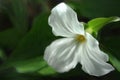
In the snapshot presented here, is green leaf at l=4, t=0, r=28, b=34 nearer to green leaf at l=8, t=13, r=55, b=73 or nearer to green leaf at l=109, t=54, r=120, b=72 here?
green leaf at l=8, t=13, r=55, b=73

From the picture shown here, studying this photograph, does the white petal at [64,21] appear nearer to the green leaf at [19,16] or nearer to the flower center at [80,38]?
the flower center at [80,38]

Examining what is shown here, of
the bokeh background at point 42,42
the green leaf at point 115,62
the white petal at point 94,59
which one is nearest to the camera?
the white petal at point 94,59

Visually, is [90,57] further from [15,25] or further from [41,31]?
[15,25]

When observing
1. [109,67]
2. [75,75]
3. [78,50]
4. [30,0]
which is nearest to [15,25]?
[30,0]

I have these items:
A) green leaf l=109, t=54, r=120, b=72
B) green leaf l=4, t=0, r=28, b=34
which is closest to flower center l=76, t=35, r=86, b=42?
green leaf l=109, t=54, r=120, b=72

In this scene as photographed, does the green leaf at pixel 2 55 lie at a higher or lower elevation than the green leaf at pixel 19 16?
lower

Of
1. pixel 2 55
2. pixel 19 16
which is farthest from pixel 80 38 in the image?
pixel 2 55

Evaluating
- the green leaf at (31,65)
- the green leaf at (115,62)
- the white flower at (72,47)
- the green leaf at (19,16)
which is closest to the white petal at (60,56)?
the white flower at (72,47)
